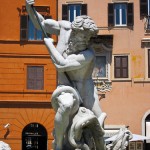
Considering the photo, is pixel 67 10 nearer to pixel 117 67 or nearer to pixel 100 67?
pixel 100 67

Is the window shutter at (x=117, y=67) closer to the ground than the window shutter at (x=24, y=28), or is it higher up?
closer to the ground

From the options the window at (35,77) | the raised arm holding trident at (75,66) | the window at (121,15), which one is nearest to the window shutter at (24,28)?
the window at (35,77)

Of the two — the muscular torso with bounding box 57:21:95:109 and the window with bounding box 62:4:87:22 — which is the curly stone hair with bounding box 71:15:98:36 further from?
the window with bounding box 62:4:87:22

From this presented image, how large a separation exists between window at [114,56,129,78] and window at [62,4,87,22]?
11.3ft

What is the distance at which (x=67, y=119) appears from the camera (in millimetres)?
6102

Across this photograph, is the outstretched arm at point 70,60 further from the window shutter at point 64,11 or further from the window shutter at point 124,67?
the window shutter at point 64,11

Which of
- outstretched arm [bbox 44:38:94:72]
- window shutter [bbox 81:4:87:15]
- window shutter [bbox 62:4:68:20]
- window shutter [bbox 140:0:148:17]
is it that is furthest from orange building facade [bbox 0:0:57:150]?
outstretched arm [bbox 44:38:94:72]

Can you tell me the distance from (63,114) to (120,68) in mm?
22487

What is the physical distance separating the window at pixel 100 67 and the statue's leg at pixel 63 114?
21935 mm

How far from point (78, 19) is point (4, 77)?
879 inches

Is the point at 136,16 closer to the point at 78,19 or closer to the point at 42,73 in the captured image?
the point at 42,73

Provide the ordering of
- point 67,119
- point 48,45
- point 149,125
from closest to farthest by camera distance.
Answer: point 67,119 → point 48,45 → point 149,125

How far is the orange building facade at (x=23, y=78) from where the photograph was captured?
2788cm

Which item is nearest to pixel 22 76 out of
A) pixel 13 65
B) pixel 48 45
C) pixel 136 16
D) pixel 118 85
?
pixel 13 65
